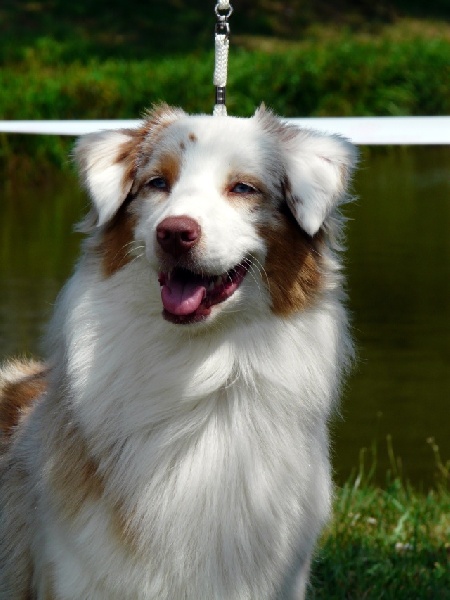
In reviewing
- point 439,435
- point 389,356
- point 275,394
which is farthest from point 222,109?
point 389,356

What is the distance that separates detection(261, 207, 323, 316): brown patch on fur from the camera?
3.85 meters

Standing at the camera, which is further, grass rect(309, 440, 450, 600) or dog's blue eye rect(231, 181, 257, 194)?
grass rect(309, 440, 450, 600)

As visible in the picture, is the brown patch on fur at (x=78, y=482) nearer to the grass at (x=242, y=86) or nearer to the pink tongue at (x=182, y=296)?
the pink tongue at (x=182, y=296)

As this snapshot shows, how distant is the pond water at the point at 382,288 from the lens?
27.1 feet

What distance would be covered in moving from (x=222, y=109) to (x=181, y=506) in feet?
4.66

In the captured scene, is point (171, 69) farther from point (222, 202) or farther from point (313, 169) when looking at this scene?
point (222, 202)

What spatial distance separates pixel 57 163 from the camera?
13.3 m

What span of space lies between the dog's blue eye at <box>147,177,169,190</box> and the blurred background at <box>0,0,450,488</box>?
113cm

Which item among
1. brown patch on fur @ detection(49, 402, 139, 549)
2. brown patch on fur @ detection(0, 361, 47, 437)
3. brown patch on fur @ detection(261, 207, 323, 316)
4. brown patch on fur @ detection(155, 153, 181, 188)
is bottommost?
brown patch on fur @ detection(0, 361, 47, 437)

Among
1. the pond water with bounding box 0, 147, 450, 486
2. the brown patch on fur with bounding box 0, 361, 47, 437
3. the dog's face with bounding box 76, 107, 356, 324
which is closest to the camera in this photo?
the dog's face with bounding box 76, 107, 356, 324

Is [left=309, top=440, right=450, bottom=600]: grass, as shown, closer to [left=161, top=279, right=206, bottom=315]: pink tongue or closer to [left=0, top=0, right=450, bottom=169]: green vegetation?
[left=161, top=279, right=206, bottom=315]: pink tongue

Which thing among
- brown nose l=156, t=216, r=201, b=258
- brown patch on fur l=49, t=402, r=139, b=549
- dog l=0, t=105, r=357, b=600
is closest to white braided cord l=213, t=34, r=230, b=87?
dog l=0, t=105, r=357, b=600

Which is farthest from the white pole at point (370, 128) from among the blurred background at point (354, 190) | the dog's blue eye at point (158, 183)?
the dog's blue eye at point (158, 183)

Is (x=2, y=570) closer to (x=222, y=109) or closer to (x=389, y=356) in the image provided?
(x=222, y=109)
